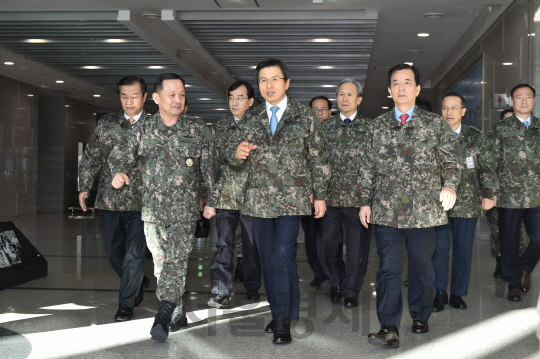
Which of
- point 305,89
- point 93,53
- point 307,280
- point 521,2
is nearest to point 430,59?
point 305,89

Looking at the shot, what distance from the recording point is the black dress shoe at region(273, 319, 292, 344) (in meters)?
3.42

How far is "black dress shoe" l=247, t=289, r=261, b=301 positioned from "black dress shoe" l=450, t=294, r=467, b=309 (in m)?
1.62

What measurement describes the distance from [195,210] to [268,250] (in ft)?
1.85

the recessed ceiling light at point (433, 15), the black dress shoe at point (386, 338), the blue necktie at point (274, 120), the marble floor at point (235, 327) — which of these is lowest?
the marble floor at point (235, 327)

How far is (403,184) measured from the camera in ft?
11.3

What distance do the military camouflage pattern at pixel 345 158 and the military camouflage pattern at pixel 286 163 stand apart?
1086mm

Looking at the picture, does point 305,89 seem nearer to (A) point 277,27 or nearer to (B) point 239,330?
(A) point 277,27

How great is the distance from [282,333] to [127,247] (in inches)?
56.9

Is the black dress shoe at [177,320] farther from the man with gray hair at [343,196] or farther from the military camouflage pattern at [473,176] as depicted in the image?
the military camouflage pattern at [473,176]

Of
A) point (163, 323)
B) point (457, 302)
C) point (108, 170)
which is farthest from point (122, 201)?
point (457, 302)

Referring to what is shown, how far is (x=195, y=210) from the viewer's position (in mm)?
3744

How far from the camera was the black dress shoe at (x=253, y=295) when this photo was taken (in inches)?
190

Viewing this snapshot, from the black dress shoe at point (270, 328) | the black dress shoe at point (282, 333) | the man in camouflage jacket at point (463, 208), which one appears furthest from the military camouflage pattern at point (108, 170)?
the man in camouflage jacket at point (463, 208)

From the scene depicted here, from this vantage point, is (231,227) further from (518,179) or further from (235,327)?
(518,179)
